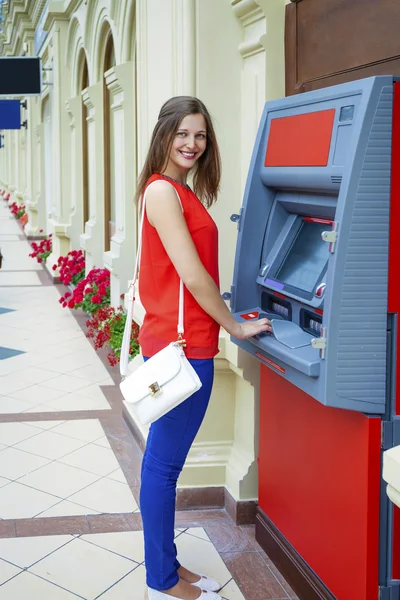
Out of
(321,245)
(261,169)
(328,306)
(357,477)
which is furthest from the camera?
(261,169)

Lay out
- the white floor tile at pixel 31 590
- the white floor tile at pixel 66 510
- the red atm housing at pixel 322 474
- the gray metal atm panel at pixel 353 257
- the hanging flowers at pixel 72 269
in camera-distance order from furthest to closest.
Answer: the hanging flowers at pixel 72 269, the white floor tile at pixel 66 510, the white floor tile at pixel 31 590, the red atm housing at pixel 322 474, the gray metal atm panel at pixel 353 257

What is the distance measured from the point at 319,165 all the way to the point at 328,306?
439 mm

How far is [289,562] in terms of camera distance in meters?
3.17

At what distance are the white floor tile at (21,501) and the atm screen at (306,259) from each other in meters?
1.76

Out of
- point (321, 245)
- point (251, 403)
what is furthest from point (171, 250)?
point (251, 403)

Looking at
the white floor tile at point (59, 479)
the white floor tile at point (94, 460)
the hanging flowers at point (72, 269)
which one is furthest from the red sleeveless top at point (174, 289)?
the hanging flowers at point (72, 269)

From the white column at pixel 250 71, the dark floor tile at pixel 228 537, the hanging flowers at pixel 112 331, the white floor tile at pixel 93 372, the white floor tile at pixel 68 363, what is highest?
the white column at pixel 250 71

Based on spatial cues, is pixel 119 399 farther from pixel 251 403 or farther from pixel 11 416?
pixel 251 403

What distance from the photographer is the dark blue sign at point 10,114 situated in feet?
59.1

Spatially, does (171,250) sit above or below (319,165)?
below

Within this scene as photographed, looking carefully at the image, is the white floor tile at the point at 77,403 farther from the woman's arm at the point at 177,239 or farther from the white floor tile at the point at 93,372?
the woman's arm at the point at 177,239

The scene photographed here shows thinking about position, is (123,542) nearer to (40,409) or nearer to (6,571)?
(6,571)

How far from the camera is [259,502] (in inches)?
139

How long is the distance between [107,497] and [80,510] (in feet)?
0.63
